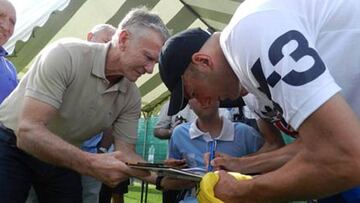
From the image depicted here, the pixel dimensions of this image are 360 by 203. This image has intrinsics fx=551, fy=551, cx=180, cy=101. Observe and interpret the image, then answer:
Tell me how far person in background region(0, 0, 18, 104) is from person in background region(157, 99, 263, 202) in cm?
93

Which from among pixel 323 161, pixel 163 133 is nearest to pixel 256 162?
pixel 323 161

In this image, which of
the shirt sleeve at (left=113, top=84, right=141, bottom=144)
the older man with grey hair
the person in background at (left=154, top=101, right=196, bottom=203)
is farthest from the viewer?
the person in background at (left=154, top=101, right=196, bottom=203)

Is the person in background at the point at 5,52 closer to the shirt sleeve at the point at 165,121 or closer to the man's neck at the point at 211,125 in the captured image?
the man's neck at the point at 211,125

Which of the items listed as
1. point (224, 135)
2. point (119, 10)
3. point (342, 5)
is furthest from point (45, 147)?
point (119, 10)

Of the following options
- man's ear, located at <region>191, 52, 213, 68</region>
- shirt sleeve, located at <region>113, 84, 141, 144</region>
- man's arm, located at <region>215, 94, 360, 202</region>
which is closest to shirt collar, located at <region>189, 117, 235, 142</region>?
shirt sleeve, located at <region>113, 84, 141, 144</region>

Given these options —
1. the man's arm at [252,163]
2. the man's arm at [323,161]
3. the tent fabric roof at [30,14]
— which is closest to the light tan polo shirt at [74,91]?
the man's arm at [252,163]

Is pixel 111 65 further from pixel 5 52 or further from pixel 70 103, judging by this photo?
pixel 5 52

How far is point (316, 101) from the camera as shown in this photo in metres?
1.07

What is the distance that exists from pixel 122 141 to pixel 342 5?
1461 mm

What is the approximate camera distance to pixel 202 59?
1475 mm

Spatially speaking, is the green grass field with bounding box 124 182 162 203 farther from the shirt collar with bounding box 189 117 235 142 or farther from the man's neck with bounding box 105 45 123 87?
the man's neck with bounding box 105 45 123 87

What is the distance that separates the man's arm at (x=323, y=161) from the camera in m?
1.05

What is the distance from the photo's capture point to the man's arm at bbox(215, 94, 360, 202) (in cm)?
105

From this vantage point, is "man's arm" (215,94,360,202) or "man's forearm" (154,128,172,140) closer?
"man's arm" (215,94,360,202)
